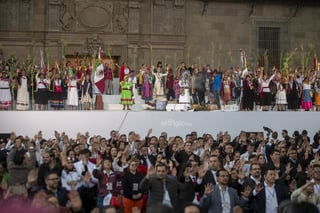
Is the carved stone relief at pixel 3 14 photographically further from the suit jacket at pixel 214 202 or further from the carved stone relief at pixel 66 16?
the suit jacket at pixel 214 202

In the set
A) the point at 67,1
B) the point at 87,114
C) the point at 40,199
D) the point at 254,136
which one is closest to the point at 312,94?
the point at 254,136

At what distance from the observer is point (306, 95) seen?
62.8ft

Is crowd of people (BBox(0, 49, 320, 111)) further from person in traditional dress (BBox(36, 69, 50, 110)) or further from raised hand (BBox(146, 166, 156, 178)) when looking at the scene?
raised hand (BBox(146, 166, 156, 178))

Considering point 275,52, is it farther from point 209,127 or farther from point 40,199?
point 40,199

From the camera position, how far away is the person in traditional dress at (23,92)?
18078 mm

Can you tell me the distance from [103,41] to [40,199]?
18.7 meters

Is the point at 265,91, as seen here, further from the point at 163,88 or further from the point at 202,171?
the point at 202,171

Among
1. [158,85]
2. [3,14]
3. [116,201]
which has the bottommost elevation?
[116,201]

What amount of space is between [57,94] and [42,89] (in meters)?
0.51

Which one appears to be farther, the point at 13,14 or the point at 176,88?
the point at 13,14

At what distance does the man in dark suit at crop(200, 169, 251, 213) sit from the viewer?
7.31m

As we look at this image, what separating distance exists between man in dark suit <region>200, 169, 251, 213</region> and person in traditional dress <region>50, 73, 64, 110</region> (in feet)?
37.5

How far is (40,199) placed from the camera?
568 centimetres

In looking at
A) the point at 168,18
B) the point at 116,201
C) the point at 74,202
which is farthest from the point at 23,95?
the point at 74,202
